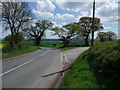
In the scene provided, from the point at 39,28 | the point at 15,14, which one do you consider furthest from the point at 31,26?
the point at 15,14

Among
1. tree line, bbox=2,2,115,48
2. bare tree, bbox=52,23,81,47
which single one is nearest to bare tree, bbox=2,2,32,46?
tree line, bbox=2,2,115,48

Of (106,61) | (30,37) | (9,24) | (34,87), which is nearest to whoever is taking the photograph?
(106,61)

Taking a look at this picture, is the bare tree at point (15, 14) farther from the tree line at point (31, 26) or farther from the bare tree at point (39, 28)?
the bare tree at point (39, 28)

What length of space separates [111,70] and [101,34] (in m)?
76.2

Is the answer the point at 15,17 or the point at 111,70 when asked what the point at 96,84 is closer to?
the point at 111,70

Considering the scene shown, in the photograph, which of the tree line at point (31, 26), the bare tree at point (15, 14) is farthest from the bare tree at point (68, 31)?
the bare tree at point (15, 14)

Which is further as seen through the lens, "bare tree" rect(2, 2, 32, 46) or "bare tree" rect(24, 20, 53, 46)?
"bare tree" rect(24, 20, 53, 46)

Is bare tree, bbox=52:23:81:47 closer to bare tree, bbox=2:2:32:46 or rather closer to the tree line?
the tree line

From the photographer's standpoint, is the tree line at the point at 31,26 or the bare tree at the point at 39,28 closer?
the tree line at the point at 31,26

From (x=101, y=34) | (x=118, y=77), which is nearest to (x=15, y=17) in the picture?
(x=118, y=77)

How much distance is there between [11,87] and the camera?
7.34 metres

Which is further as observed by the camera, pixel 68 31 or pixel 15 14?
pixel 68 31

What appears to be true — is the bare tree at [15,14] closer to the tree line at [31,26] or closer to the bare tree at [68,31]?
the tree line at [31,26]

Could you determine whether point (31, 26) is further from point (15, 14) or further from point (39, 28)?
point (15, 14)
